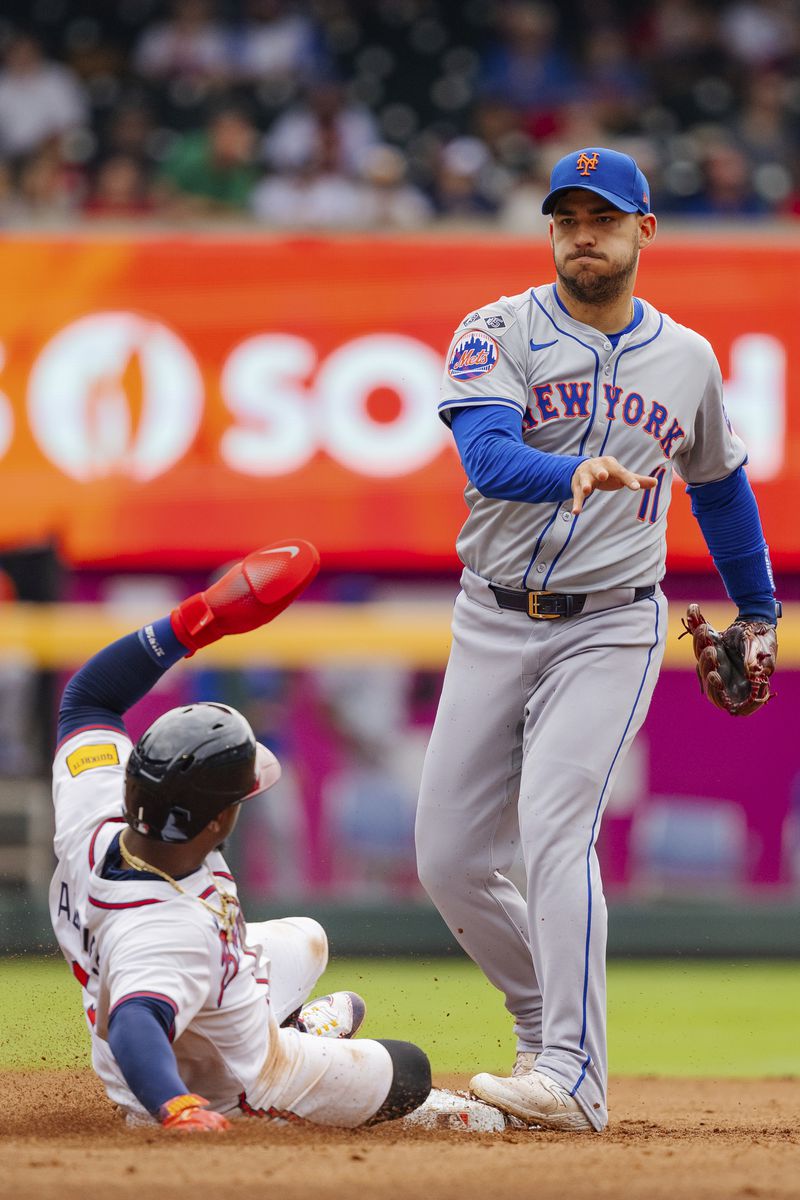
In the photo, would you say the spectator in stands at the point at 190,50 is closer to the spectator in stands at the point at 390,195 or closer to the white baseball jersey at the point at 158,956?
the spectator in stands at the point at 390,195

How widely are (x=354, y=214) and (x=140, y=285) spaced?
1.47 metres

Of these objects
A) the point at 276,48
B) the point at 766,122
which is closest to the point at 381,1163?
the point at 766,122

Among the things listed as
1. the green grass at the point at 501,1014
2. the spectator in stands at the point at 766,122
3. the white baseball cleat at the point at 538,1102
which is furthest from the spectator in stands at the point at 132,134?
the white baseball cleat at the point at 538,1102

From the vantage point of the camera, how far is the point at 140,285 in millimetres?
8555

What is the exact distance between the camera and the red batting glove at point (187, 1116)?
Result: 2.83 meters

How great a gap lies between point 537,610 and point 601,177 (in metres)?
0.90

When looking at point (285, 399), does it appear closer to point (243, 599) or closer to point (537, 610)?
point (243, 599)

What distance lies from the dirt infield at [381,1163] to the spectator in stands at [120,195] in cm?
625

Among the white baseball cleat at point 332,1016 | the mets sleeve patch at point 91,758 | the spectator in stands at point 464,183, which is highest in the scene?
the spectator in stands at point 464,183

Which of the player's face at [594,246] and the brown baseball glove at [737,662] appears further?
the brown baseball glove at [737,662]

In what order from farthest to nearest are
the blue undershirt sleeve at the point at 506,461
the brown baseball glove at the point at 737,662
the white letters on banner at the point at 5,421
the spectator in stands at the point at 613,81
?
the spectator in stands at the point at 613,81
the white letters on banner at the point at 5,421
the brown baseball glove at the point at 737,662
the blue undershirt sleeve at the point at 506,461

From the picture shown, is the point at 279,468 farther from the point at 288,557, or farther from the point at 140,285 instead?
the point at 288,557

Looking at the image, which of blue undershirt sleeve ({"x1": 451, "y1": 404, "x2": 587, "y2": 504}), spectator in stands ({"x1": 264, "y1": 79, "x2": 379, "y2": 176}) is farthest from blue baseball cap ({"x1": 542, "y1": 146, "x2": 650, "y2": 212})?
spectator in stands ({"x1": 264, "y1": 79, "x2": 379, "y2": 176})

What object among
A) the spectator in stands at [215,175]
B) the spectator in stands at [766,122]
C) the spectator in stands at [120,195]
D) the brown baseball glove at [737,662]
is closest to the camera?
the brown baseball glove at [737,662]
